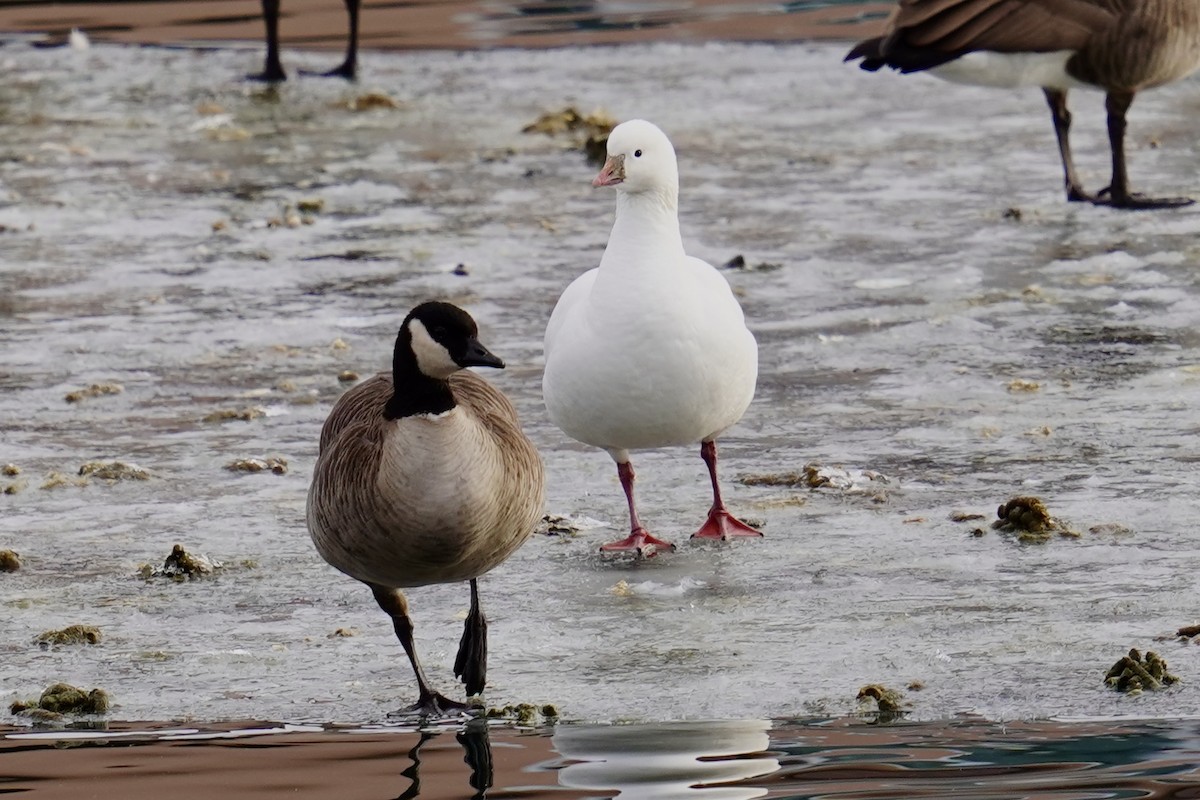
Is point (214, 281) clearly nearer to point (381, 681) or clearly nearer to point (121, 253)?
point (121, 253)

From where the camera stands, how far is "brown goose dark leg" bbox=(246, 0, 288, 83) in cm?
1473

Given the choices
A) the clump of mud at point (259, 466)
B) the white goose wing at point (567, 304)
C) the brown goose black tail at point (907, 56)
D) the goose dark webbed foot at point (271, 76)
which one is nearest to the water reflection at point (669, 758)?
the white goose wing at point (567, 304)

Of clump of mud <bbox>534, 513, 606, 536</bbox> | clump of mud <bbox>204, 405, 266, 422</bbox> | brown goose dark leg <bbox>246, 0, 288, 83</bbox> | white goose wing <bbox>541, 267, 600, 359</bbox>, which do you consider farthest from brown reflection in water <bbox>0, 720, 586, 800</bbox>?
brown goose dark leg <bbox>246, 0, 288, 83</bbox>

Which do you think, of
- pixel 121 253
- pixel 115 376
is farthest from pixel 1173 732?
pixel 121 253

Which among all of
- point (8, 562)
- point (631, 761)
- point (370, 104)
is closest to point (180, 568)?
point (8, 562)

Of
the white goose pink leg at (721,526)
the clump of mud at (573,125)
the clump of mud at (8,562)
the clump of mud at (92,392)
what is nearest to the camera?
A: the clump of mud at (8,562)

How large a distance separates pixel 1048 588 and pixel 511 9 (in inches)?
558

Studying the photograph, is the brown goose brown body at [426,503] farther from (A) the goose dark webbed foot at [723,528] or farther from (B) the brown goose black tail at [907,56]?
(B) the brown goose black tail at [907,56]

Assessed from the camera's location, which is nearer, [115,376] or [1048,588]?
[1048,588]

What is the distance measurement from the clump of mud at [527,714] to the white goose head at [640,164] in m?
1.97

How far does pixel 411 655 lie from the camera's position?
5070mm

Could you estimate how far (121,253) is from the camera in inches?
410

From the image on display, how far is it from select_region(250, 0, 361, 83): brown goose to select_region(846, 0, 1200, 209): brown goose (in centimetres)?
528

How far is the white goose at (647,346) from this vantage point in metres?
5.99
